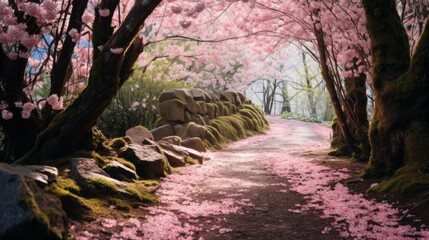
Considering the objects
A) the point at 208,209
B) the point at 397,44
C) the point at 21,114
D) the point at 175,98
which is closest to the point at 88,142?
the point at 21,114

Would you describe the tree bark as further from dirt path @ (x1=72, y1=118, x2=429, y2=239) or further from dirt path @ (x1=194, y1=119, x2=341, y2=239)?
dirt path @ (x1=194, y1=119, x2=341, y2=239)

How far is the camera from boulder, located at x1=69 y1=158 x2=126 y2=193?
18.3 ft

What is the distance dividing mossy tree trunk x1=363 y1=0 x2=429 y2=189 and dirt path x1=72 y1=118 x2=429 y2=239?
1002mm

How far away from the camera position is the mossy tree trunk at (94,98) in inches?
251

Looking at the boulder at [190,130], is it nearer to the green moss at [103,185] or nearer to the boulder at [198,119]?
the boulder at [198,119]

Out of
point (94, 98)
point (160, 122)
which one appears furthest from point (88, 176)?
point (160, 122)

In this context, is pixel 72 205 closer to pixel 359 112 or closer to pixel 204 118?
pixel 359 112

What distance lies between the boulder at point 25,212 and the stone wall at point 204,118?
1057 cm

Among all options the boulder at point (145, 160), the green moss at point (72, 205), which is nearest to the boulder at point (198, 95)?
the boulder at point (145, 160)

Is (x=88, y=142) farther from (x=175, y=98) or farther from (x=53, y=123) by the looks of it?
(x=175, y=98)

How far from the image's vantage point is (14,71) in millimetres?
6672

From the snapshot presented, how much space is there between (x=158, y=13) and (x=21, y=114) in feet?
20.5

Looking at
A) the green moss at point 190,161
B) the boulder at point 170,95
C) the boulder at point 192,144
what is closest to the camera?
the green moss at point 190,161

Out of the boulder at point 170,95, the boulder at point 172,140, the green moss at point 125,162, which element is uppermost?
the boulder at point 170,95
